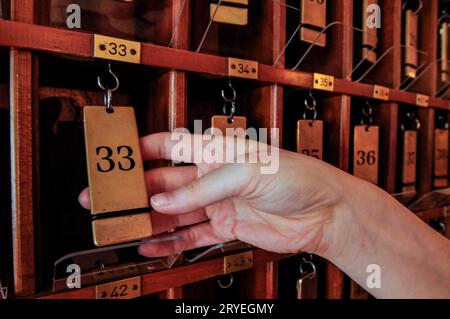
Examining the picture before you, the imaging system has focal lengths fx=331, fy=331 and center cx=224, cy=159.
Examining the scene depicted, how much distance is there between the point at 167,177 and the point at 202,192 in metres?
0.12

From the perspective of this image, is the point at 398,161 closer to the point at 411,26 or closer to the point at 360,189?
the point at 411,26

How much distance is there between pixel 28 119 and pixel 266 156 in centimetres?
35

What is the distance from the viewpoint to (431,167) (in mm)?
1164

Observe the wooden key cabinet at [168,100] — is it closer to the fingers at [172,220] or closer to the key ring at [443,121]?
the fingers at [172,220]

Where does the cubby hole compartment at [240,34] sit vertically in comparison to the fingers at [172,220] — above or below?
above

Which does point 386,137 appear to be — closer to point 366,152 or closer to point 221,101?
point 366,152

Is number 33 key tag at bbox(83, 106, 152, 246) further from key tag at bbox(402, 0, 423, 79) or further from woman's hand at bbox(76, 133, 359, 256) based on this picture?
key tag at bbox(402, 0, 423, 79)

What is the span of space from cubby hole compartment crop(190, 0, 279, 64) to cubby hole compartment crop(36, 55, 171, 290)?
0.19 m

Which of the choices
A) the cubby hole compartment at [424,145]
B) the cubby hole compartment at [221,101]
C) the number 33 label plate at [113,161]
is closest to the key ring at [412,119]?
the cubby hole compartment at [424,145]

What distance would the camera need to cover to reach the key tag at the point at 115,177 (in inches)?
18.4

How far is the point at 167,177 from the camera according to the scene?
0.58 metres

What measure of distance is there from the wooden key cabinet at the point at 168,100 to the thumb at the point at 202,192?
15 cm

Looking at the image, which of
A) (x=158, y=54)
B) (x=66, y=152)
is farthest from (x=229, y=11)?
(x=66, y=152)

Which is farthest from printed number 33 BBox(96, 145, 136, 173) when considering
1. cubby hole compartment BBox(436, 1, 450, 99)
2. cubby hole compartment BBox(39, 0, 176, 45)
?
cubby hole compartment BBox(436, 1, 450, 99)
